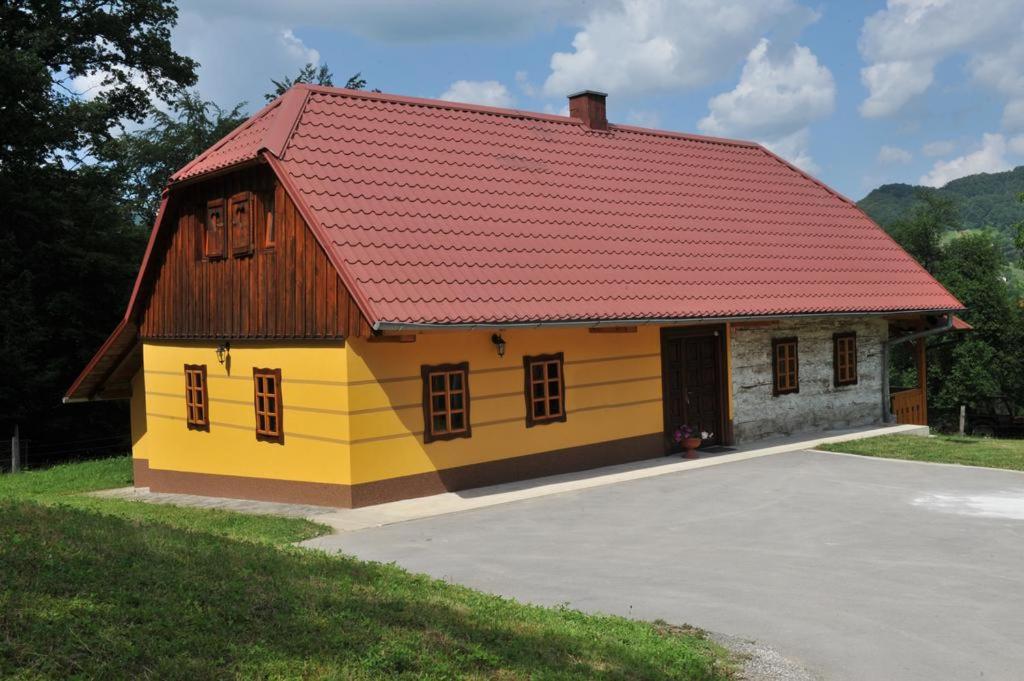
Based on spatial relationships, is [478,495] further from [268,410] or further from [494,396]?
[268,410]

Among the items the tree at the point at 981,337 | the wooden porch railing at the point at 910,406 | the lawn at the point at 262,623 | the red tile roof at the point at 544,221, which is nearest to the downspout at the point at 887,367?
the red tile roof at the point at 544,221

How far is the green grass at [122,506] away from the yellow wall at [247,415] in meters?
1.16

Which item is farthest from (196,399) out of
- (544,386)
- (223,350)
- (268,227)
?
(544,386)

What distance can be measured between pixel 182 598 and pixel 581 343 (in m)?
9.61

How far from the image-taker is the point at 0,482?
61.2 feet

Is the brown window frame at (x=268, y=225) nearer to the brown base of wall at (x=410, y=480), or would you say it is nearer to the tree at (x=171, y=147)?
the brown base of wall at (x=410, y=480)

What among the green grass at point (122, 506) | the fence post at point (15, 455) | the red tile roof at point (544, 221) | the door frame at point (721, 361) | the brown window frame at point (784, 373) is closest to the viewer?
the green grass at point (122, 506)

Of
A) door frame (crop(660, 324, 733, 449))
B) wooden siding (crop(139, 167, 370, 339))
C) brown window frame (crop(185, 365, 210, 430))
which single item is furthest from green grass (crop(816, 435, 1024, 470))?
brown window frame (crop(185, 365, 210, 430))

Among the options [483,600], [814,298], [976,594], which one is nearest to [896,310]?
[814,298]

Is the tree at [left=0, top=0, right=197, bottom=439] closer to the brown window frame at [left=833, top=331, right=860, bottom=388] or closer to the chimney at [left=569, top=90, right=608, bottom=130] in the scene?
the chimney at [left=569, top=90, right=608, bottom=130]

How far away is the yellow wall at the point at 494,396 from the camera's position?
1251 cm

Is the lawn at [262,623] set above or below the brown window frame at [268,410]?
below

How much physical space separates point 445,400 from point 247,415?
3220mm

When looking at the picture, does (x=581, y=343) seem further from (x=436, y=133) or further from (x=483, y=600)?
(x=483, y=600)
